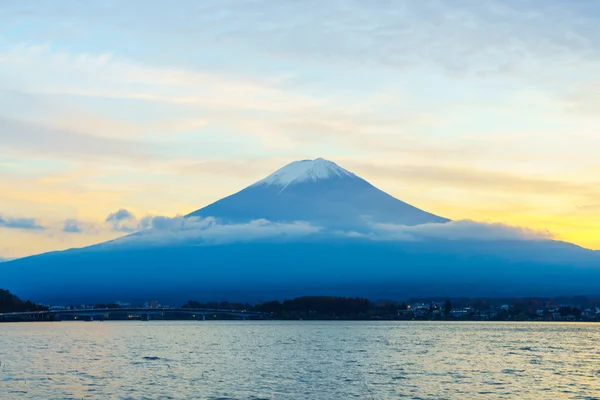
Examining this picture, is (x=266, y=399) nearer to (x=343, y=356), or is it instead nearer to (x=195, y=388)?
(x=195, y=388)

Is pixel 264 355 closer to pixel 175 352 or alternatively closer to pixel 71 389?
pixel 175 352

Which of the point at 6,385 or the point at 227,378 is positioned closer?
the point at 6,385

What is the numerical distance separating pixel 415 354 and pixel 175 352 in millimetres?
25160

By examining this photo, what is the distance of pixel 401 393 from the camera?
170 feet

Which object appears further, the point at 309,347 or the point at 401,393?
the point at 309,347

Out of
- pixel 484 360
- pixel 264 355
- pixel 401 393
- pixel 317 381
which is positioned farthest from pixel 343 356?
pixel 401 393

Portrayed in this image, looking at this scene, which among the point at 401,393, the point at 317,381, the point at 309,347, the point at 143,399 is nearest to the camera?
the point at 143,399

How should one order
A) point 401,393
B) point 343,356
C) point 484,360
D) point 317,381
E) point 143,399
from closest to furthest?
1. point 143,399
2. point 401,393
3. point 317,381
4. point 484,360
5. point 343,356

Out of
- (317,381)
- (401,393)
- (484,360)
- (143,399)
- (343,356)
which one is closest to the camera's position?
(143,399)

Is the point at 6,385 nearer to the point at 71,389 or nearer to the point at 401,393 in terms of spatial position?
the point at 71,389

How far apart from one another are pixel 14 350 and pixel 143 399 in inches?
1836

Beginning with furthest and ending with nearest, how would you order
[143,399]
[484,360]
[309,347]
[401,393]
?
[309,347]
[484,360]
[401,393]
[143,399]

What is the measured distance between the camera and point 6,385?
53500mm

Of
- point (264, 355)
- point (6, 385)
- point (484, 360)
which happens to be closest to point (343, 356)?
point (264, 355)
